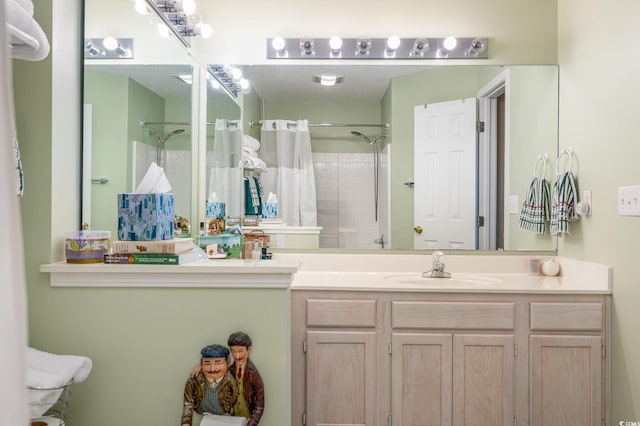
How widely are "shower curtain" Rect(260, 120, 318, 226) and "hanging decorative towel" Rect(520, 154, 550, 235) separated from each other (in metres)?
1.13

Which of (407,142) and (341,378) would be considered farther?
(407,142)

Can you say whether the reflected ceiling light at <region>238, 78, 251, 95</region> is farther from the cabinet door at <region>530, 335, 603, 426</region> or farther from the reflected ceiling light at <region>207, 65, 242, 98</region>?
the cabinet door at <region>530, 335, 603, 426</region>

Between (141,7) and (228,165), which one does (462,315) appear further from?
(141,7)

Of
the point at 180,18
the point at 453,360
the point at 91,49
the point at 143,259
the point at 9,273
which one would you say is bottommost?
the point at 453,360

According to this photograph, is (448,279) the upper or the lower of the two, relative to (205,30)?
lower

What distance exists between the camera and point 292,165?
2.55 m

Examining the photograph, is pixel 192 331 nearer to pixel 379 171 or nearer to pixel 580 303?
pixel 379 171

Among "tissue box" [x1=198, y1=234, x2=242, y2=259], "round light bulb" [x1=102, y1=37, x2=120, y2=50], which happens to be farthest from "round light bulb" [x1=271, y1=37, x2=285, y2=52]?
"tissue box" [x1=198, y1=234, x2=242, y2=259]

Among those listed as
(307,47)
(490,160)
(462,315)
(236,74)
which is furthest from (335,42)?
(462,315)

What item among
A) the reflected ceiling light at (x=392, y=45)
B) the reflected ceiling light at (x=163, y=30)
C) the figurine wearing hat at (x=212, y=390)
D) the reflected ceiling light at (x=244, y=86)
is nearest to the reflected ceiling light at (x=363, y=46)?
the reflected ceiling light at (x=392, y=45)

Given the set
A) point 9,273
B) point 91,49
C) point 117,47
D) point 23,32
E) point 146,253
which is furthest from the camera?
point 117,47

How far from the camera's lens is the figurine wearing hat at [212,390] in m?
1.46

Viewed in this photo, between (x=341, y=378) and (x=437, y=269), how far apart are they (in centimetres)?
75

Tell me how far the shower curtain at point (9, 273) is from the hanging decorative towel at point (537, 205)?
2.59 m
